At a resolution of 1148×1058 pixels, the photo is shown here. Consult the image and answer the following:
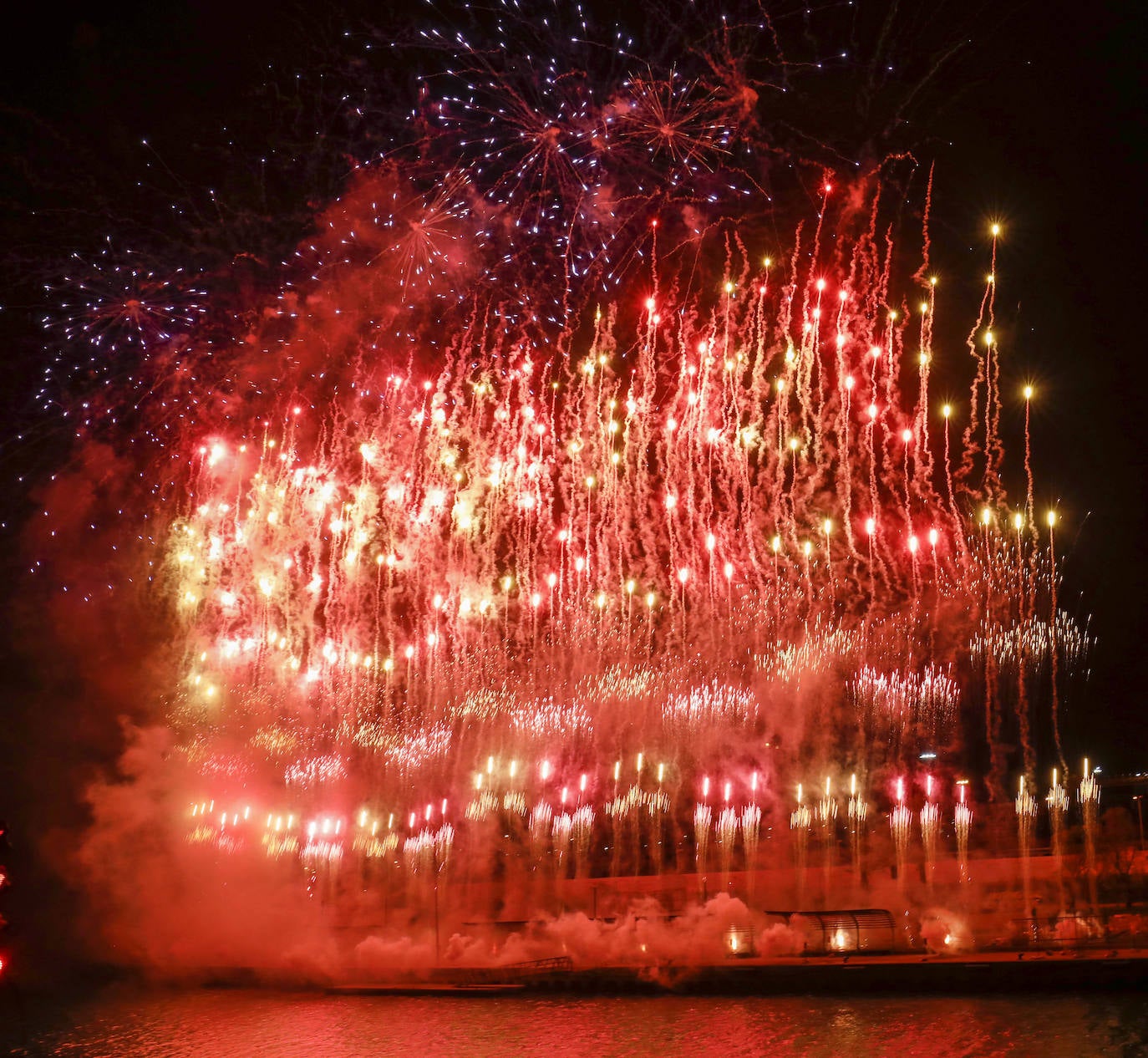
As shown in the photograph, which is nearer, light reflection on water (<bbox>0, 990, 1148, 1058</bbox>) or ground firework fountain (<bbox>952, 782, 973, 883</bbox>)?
light reflection on water (<bbox>0, 990, 1148, 1058</bbox>)

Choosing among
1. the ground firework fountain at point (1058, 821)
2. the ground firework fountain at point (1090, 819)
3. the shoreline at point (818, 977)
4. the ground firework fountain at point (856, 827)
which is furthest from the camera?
the ground firework fountain at point (856, 827)

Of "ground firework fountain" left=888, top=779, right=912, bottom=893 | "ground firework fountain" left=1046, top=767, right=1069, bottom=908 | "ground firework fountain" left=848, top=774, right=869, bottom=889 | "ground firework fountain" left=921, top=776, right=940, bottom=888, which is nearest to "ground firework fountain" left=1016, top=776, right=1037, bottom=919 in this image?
"ground firework fountain" left=1046, top=767, right=1069, bottom=908

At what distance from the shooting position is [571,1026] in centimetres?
1911

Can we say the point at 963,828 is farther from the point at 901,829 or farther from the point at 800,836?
the point at 800,836

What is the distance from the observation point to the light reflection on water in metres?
16.0

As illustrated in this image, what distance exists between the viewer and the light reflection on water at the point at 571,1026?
16.0 metres

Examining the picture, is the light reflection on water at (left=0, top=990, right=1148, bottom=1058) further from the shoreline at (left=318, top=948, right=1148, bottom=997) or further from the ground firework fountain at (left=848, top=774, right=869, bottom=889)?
the ground firework fountain at (left=848, top=774, right=869, bottom=889)

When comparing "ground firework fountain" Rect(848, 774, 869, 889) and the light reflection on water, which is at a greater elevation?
"ground firework fountain" Rect(848, 774, 869, 889)

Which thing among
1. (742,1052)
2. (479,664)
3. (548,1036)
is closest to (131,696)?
(479,664)

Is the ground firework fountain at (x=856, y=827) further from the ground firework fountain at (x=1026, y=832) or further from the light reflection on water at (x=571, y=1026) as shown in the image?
the light reflection on water at (x=571, y=1026)

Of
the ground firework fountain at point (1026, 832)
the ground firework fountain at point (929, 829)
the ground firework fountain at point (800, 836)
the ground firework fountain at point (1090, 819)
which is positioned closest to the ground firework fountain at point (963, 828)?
the ground firework fountain at point (929, 829)

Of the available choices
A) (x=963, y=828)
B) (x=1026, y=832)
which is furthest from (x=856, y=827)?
(x=1026, y=832)

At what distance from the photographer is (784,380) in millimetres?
15375

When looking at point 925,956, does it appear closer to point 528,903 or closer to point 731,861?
point 731,861
